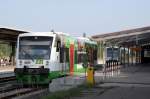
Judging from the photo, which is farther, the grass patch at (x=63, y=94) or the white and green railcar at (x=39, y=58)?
the white and green railcar at (x=39, y=58)

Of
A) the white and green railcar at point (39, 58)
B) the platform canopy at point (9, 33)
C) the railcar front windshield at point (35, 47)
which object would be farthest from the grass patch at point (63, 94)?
the platform canopy at point (9, 33)

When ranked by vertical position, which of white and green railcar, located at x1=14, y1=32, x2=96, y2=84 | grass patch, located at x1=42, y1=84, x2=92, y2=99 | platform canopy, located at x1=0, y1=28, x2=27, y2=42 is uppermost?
platform canopy, located at x1=0, y1=28, x2=27, y2=42

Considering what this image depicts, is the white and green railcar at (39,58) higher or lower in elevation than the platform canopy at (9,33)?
lower

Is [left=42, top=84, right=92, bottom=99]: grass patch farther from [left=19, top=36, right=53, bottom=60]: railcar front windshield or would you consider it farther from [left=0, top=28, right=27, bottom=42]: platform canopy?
[left=0, top=28, right=27, bottom=42]: platform canopy

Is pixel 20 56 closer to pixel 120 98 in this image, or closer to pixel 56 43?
pixel 56 43

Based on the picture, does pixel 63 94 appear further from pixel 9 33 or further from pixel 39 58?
pixel 9 33

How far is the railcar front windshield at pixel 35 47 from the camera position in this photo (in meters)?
25.3

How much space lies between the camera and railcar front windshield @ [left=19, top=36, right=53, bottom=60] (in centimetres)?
2534

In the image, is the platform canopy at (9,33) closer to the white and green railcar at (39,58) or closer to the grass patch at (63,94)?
the white and green railcar at (39,58)

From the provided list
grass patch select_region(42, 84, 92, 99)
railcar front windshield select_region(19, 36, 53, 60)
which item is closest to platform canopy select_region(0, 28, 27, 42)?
railcar front windshield select_region(19, 36, 53, 60)

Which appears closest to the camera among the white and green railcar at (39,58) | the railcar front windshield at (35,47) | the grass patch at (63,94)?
the grass patch at (63,94)

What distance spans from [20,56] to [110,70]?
41.0 ft

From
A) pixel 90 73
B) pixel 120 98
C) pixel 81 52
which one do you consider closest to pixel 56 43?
pixel 90 73

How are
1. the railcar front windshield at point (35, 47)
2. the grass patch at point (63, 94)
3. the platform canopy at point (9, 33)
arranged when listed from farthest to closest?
1. the platform canopy at point (9, 33)
2. the railcar front windshield at point (35, 47)
3. the grass patch at point (63, 94)
